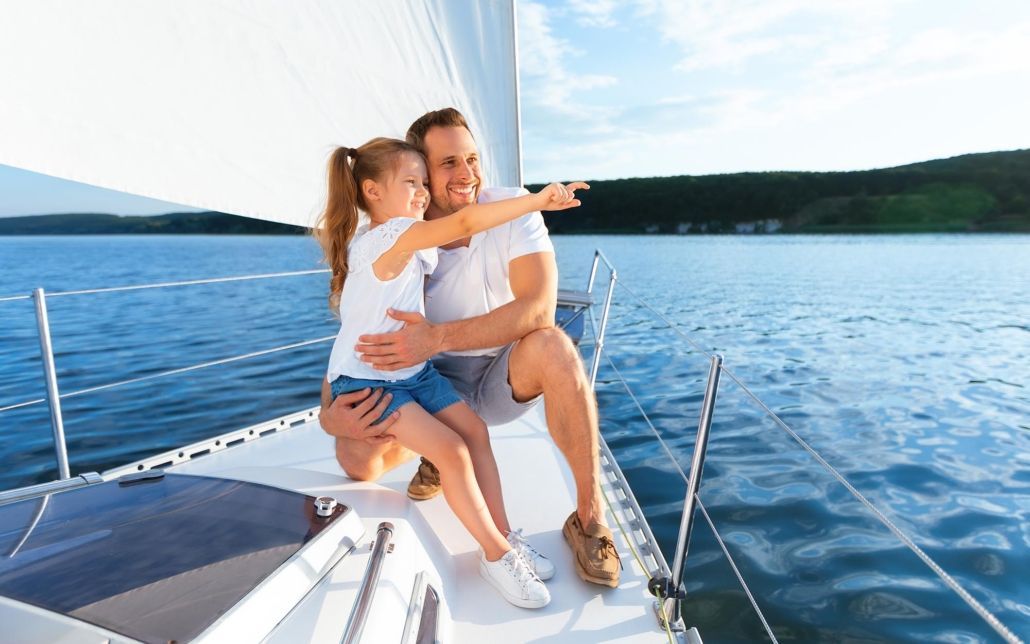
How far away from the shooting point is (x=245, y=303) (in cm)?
962

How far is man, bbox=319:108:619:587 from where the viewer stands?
152cm

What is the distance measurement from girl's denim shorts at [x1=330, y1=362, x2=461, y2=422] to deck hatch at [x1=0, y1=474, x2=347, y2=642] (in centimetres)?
46

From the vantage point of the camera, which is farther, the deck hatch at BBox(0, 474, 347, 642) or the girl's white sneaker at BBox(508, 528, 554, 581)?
the girl's white sneaker at BBox(508, 528, 554, 581)

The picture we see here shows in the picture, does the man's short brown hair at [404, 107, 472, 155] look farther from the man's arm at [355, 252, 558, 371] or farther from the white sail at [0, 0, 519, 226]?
the man's arm at [355, 252, 558, 371]

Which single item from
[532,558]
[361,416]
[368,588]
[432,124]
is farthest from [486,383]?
[368,588]

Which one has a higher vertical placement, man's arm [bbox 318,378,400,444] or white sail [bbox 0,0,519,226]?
white sail [bbox 0,0,519,226]

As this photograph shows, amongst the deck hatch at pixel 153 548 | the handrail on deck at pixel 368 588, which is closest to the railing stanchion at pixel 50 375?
the deck hatch at pixel 153 548

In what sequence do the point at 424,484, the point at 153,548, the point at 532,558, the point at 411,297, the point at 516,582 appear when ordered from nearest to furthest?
the point at 153,548 < the point at 516,582 < the point at 532,558 < the point at 411,297 < the point at 424,484

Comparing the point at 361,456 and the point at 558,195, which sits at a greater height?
the point at 558,195

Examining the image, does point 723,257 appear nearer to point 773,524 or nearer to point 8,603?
point 773,524

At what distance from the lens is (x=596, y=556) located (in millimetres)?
1421

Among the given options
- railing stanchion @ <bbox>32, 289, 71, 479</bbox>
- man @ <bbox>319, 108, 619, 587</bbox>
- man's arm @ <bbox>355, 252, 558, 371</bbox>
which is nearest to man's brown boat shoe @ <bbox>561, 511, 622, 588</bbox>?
man @ <bbox>319, 108, 619, 587</bbox>

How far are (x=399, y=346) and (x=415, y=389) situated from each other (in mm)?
116

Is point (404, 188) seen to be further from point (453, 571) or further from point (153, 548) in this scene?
point (153, 548)
